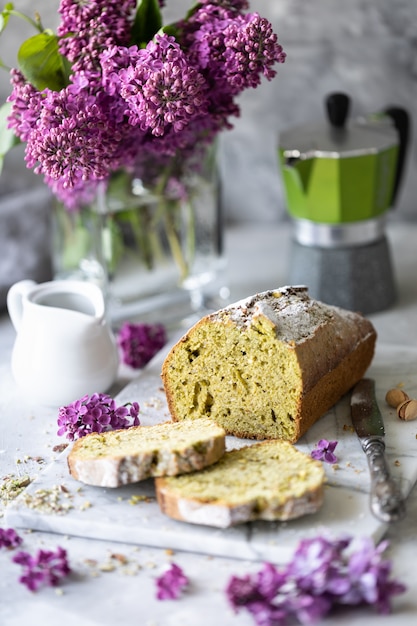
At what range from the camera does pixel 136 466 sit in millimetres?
1475

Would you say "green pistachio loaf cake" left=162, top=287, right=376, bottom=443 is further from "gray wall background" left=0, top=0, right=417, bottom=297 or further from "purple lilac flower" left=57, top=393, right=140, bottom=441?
"gray wall background" left=0, top=0, right=417, bottom=297

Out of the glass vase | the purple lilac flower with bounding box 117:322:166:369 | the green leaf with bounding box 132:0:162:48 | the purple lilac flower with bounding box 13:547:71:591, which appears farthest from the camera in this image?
the glass vase

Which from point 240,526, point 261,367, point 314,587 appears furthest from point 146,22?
point 314,587

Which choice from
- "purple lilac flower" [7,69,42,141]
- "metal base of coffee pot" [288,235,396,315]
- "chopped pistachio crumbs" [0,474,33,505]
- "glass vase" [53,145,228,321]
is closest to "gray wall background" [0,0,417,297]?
"glass vase" [53,145,228,321]

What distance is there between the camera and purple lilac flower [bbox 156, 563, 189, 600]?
4.31 feet

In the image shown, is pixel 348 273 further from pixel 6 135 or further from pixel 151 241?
pixel 6 135

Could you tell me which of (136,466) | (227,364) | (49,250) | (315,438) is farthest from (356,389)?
(49,250)

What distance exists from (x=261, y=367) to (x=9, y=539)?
0.53m

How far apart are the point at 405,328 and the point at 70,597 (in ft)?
4.09

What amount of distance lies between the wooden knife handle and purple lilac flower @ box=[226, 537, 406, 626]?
4.6 inches

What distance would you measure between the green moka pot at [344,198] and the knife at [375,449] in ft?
1.56

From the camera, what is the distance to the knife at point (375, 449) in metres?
1.41

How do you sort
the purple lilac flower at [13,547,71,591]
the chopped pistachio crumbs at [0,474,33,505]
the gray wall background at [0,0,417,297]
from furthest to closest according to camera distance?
the gray wall background at [0,0,417,297] → the chopped pistachio crumbs at [0,474,33,505] → the purple lilac flower at [13,547,71,591]

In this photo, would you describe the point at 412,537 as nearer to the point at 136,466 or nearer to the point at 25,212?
the point at 136,466
